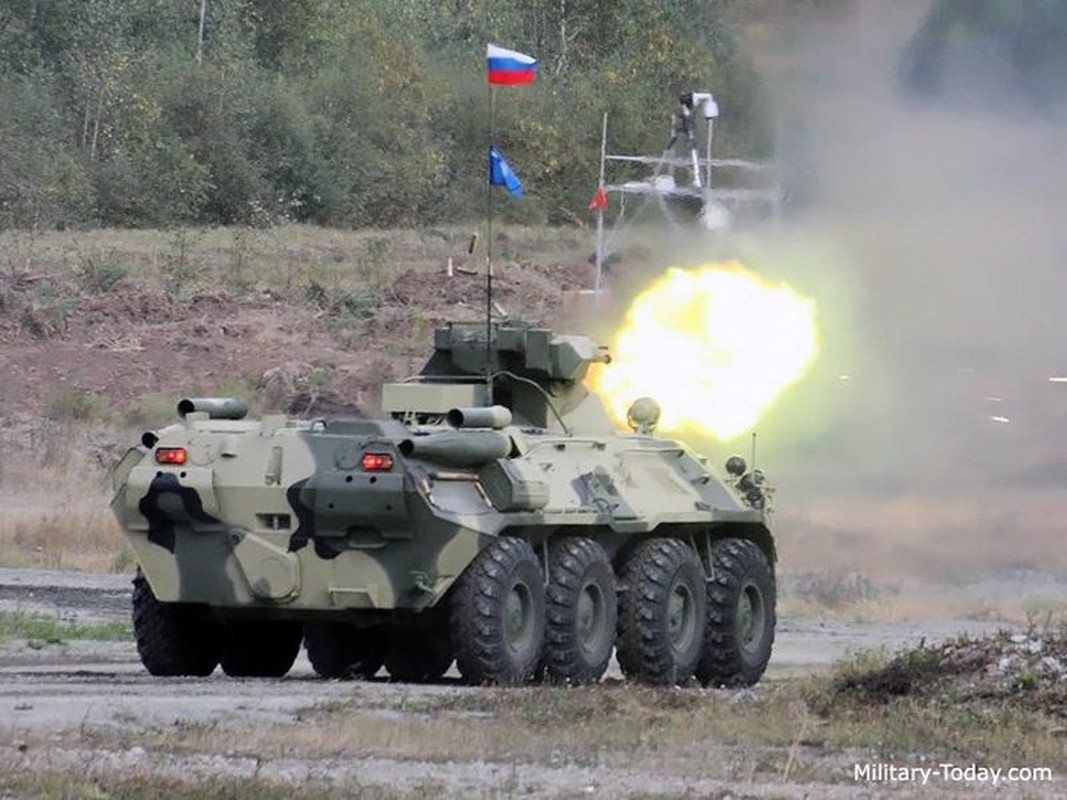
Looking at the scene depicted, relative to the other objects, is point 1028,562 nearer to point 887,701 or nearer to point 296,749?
point 887,701

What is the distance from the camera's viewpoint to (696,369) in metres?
25.5

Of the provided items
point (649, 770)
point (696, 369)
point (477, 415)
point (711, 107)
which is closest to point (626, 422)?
point (696, 369)

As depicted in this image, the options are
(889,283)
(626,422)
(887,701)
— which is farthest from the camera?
→ (889,283)

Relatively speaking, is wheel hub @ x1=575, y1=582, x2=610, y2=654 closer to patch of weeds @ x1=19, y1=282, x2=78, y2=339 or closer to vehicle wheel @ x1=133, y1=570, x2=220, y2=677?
vehicle wheel @ x1=133, y1=570, x2=220, y2=677

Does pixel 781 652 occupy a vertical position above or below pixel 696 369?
below

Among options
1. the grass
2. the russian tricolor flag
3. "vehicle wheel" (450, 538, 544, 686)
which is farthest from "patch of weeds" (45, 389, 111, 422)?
the grass

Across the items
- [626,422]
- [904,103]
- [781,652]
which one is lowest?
[781,652]

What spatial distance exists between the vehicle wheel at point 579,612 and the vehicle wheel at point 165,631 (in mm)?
2363

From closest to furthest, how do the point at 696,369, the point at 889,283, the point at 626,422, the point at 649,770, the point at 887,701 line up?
the point at 649,770 → the point at 887,701 → the point at 626,422 → the point at 696,369 → the point at 889,283

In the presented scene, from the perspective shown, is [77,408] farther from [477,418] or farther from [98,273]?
[477,418]

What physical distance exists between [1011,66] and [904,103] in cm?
118

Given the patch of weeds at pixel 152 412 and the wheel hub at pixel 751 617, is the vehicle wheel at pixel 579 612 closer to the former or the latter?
the wheel hub at pixel 751 617

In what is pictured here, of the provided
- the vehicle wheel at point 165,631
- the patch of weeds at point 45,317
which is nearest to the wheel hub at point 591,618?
the vehicle wheel at point 165,631

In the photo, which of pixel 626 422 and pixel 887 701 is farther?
pixel 626 422
